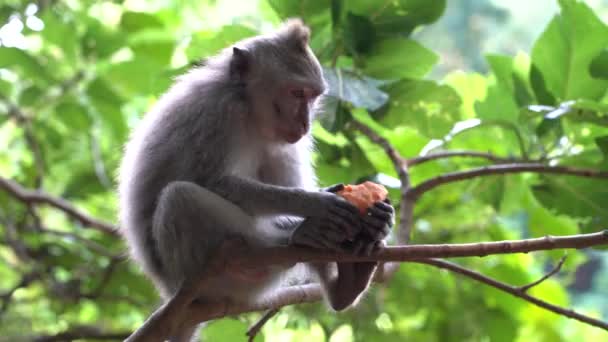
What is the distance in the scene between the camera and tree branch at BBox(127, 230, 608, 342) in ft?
6.79

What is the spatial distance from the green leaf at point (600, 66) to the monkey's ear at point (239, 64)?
148 cm

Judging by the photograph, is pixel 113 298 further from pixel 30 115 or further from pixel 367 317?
pixel 367 317

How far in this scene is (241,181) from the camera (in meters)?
2.73

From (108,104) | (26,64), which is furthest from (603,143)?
(26,64)

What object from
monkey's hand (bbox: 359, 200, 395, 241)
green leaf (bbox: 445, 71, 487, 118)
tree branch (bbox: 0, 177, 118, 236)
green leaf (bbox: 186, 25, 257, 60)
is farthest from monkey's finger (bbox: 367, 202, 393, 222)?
tree branch (bbox: 0, 177, 118, 236)

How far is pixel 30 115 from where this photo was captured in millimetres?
4828

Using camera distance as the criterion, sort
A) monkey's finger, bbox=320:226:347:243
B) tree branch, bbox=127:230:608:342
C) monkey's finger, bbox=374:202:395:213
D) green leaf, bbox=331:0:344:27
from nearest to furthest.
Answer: tree branch, bbox=127:230:608:342 < monkey's finger, bbox=320:226:347:243 < monkey's finger, bbox=374:202:395:213 < green leaf, bbox=331:0:344:27

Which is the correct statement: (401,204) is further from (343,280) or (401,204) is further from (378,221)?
(378,221)

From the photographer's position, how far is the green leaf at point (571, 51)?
3.09m

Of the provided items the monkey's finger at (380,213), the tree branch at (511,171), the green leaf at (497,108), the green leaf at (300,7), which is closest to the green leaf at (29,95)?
the green leaf at (300,7)

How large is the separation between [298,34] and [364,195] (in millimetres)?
892

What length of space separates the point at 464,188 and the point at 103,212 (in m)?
3.08

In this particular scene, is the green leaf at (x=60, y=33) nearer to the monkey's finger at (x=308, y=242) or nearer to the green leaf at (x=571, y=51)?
the monkey's finger at (x=308, y=242)

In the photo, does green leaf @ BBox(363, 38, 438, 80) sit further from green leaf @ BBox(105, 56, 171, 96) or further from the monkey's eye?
green leaf @ BBox(105, 56, 171, 96)
